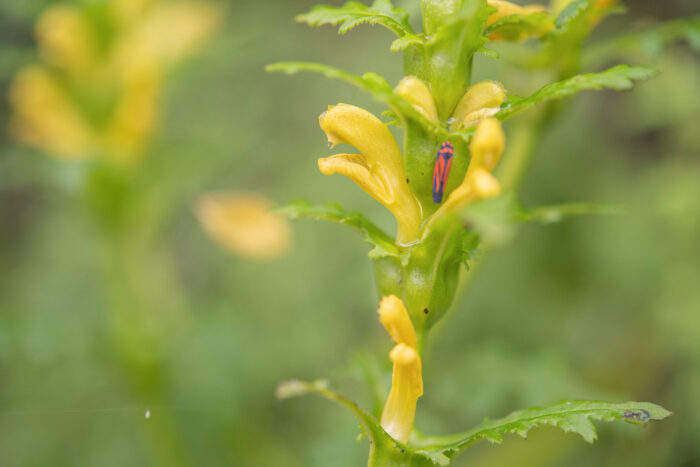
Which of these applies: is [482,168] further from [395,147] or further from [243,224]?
[243,224]

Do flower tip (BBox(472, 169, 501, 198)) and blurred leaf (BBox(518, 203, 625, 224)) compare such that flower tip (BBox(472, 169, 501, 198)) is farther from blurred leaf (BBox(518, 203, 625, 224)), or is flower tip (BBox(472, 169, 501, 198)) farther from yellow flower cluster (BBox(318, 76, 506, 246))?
blurred leaf (BBox(518, 203, 625, 224))

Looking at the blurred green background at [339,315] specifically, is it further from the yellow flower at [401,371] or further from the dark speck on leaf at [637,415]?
the dark speck on leaf at [637,415]

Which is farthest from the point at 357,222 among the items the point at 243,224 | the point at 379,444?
the point at 243,224

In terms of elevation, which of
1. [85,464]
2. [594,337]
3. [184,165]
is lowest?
[85,464]

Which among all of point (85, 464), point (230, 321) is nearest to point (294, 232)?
point (230, 321)

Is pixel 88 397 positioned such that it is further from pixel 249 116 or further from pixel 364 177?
pixel 364 177

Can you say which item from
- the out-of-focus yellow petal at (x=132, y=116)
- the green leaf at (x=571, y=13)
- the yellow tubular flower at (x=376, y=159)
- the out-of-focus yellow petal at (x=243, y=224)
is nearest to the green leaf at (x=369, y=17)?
the yellow tubular flower at (x=376, y=159)

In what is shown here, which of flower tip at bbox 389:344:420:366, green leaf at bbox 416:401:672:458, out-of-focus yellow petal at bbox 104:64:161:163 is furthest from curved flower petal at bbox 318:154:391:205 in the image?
out-of-focus yellow petal at bbox 104:64:161:163
